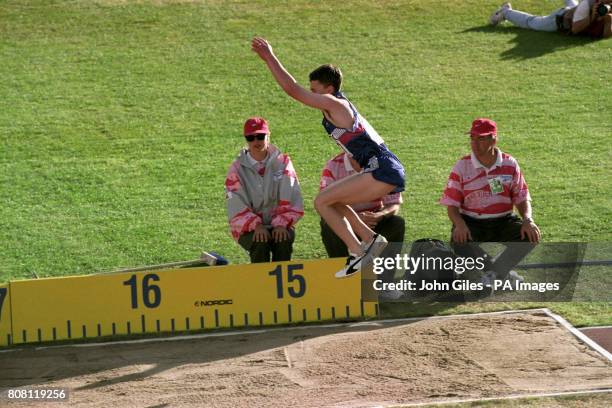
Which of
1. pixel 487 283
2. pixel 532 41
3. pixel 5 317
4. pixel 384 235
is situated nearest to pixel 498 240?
pixel 487 283

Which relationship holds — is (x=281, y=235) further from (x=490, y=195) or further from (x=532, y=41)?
(x=532, y=41)

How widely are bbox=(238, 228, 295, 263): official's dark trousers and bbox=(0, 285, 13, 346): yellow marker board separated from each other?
6.17ft

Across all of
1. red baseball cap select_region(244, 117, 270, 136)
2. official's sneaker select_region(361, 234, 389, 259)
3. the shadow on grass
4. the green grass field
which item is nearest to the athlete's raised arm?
official's sneaker select_region(361, 234, 389, 259)

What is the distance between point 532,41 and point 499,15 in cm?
65

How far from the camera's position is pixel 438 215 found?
10.6 m

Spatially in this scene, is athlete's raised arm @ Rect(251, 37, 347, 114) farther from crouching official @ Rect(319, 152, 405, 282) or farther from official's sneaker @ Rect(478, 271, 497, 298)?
official's sneaker @ Rect(478, 271, 497, 298)

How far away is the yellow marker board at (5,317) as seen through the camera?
821cm

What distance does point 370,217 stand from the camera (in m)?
9.05

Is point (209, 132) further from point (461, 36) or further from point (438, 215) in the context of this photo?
point (461, 36)

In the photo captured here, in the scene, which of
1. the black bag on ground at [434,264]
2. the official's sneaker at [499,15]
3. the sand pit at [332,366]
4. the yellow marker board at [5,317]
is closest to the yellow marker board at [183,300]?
A: the yellow marker board at [5,317]

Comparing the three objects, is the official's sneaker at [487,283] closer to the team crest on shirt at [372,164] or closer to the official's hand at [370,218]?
the official's hand at [370,218]

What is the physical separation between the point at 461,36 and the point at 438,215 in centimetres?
489

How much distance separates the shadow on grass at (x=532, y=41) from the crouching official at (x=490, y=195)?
540 cm

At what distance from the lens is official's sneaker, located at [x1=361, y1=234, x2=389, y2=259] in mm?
8117
